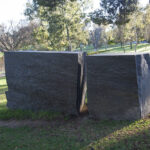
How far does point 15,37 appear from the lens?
25.3 metres

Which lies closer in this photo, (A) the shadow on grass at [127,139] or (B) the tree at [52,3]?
(A) the shadow on grass at [127,139]

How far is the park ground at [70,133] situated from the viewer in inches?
127

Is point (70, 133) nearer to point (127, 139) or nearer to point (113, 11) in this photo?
point (127, 139)

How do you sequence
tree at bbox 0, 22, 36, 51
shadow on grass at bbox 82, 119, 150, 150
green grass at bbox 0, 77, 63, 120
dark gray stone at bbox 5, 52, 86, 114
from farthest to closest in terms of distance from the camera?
1. tree at bbox 0, 22, 36, 51
2. green grass at bbox 0, 77, 63, 120
3. dark gray stone at bbox 5, 52, 86, 114
4. shadow on grass at bbox 82, 119, 150, 150

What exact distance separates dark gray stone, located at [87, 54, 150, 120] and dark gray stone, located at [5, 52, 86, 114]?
18.3 inches

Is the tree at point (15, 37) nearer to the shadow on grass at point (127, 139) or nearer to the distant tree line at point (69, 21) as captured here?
the distant tree line at point (69, 21)

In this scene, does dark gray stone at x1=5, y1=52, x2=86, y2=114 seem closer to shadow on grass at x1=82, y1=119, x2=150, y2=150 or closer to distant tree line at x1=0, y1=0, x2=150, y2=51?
shadow on grass at x1=82, y1=119, x2=150, y2=150

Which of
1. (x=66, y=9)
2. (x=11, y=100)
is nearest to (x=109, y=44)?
(x=66, y=9)

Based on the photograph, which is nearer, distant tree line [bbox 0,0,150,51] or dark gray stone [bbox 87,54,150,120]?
dark gray stone [bbox 87,54,150,120]

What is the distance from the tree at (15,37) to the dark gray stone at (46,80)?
61.3ft

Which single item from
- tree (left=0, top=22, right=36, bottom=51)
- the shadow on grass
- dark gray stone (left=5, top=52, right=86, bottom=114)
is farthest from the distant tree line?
the shadow on grass

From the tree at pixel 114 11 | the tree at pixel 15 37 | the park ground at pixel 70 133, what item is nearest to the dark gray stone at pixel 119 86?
the park ground at pixel 70 133

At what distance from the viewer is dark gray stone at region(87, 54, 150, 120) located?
3.88 metres

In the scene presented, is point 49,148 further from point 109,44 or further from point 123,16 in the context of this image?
Answer: point 109,44
